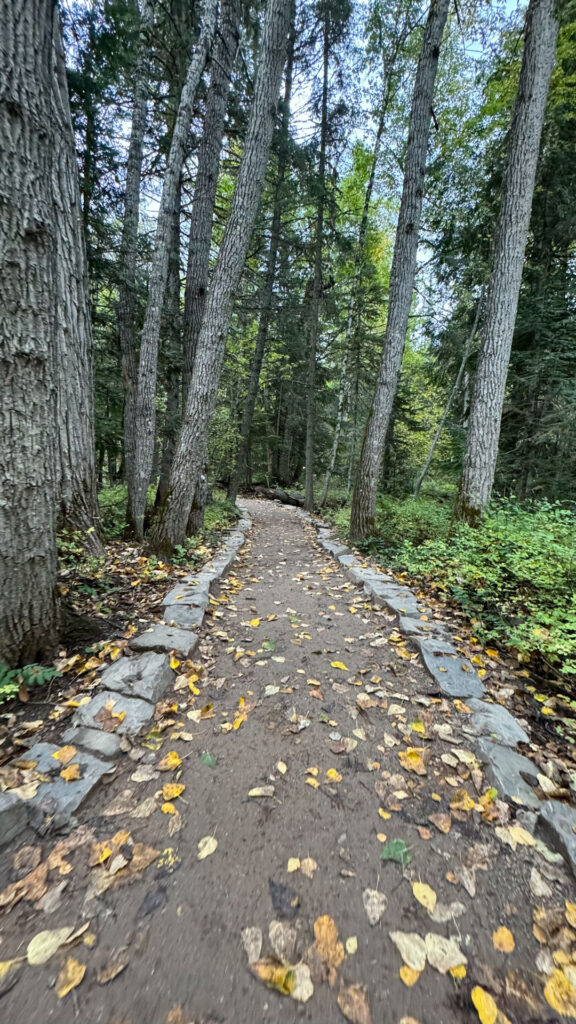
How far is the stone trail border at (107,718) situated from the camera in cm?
157

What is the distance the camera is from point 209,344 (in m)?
4.86

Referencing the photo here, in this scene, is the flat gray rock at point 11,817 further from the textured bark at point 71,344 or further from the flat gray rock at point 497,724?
the textured bark at point 71,344

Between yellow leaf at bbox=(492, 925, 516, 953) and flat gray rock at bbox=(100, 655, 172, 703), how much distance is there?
194 cm

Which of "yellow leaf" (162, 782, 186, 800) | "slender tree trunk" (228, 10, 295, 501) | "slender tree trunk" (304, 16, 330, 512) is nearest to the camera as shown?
"yellow leaf" (162, 782, 186, 800)

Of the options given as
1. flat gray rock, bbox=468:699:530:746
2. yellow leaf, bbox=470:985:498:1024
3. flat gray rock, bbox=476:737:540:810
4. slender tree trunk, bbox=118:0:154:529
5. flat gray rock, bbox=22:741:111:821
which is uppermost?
slender tree trunk, bbox=118:0:154:529

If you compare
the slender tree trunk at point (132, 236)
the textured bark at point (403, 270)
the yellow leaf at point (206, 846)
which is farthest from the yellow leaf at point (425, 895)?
the slender tree trunk at point (132, 236)

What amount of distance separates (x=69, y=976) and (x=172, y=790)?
716mm

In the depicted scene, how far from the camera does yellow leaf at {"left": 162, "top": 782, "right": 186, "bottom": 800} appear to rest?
1808mm

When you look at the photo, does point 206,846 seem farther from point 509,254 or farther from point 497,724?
point 509,254

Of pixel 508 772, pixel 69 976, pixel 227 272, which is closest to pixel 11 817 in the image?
pixel 69 976

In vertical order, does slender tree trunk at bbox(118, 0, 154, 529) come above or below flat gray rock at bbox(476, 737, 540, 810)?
above

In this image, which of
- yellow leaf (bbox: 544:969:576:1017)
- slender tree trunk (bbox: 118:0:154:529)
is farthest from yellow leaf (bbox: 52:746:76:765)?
slender tree trunk (bbox: 118:0:154:529)

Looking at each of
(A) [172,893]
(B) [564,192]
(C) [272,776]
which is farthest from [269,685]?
(B) [564,192]

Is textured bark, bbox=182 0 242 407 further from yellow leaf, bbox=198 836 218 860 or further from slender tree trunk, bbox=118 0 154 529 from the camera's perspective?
yellow leaf, bbox=198 836 218 860
